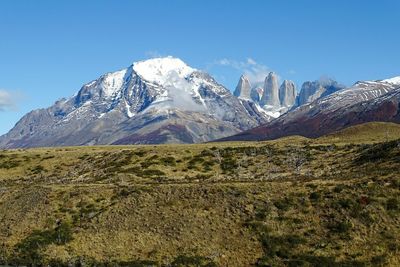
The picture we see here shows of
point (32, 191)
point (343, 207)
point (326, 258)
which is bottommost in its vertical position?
point (326, 258)

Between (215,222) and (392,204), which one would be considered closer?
(392,204)

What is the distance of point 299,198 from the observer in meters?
56.2

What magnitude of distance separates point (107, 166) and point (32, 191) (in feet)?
104

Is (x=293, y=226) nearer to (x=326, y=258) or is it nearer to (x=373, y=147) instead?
(x=326, y=258)

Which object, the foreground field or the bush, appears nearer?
the foreground field

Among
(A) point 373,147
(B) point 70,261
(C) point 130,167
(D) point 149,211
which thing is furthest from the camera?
(C) point 130,167

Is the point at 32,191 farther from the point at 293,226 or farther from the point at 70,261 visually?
the point at 293,226

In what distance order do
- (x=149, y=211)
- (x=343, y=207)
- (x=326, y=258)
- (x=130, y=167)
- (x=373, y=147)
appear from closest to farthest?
(x=326, y=258)
(x=343, y=207)
(x=149, y=211)
(x=373, y=147)
(x=130, y=167)

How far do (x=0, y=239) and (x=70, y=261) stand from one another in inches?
461

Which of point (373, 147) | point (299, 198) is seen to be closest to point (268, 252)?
point (299, 198)

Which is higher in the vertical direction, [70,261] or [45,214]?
[45,214]

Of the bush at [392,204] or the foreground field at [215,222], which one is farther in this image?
the bush at [392,204]

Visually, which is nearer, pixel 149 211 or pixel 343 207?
pixel 343 207

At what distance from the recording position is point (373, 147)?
82750mm
